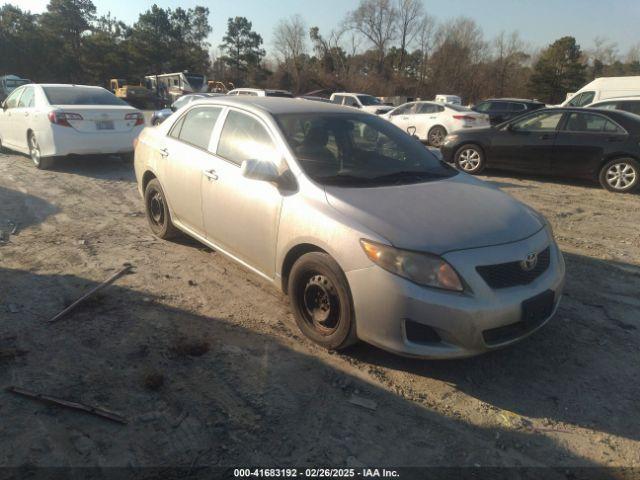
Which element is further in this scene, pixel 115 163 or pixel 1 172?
pixel 115 163

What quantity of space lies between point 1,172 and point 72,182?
5.68 ft

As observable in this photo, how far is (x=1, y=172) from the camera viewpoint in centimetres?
878

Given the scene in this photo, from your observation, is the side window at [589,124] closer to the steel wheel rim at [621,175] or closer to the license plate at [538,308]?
the steel wheel rim at [621,175]

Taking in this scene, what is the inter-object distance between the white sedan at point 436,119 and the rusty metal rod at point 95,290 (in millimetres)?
11029

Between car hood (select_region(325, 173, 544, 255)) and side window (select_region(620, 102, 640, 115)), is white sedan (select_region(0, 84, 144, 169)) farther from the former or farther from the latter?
side window (select_region(620, 102, 640, 115))

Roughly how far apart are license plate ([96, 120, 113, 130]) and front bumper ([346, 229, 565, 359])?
299 inches

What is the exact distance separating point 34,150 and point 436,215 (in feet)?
29.1

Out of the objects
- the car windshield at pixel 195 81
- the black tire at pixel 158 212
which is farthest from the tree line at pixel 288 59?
the black tire at pixel 158 212

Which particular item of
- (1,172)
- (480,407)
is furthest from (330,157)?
(1,172)

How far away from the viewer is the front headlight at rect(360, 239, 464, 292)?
2.81 m

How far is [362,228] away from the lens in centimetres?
301

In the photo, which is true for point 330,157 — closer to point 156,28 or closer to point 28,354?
point 28,354

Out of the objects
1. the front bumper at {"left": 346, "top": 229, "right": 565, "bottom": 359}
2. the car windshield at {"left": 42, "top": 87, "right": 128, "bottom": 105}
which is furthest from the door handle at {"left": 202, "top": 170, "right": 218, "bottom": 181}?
the car windshield at {"left": 42, "top": 87, "right": 128, "bottom": 105}

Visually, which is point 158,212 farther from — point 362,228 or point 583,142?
point 583,142
